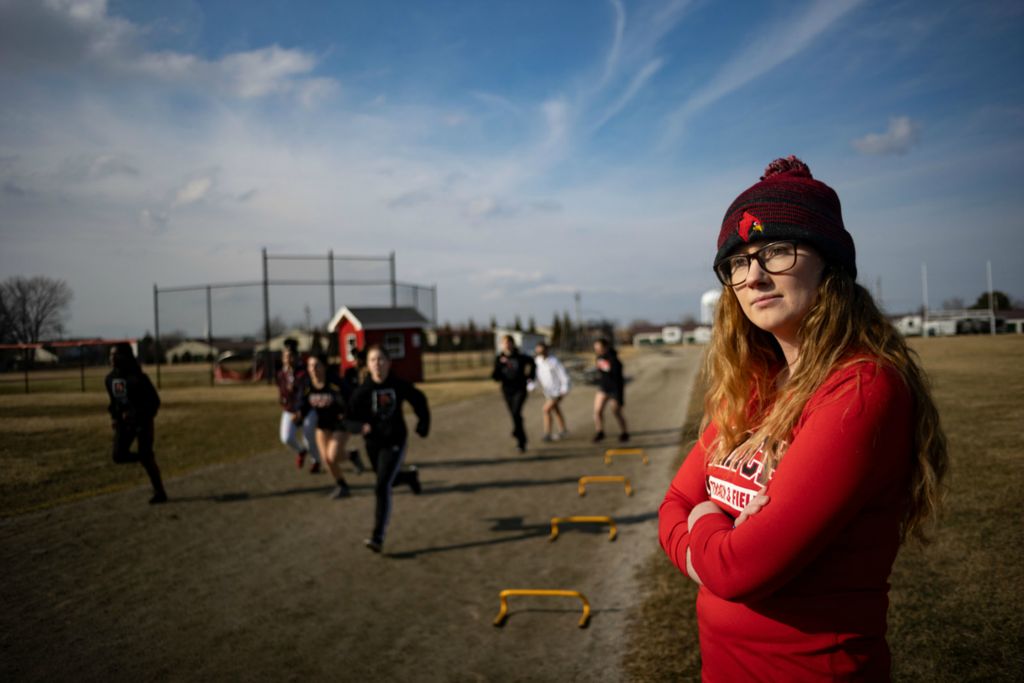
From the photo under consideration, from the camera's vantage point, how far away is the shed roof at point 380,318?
25.9m

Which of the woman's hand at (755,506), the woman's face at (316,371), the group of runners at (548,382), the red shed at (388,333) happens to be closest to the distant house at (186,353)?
the woman's face at (316,371)

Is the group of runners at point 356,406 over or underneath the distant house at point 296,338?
underneath

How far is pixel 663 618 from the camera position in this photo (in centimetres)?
479

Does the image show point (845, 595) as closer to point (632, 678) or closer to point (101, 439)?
point (632, 678)

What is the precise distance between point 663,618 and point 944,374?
2662 millimetres

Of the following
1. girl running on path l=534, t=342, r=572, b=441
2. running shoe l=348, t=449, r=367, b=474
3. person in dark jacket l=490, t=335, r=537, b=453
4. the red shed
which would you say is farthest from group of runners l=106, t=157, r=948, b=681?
the red shed

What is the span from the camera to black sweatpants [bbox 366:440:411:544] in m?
6.47

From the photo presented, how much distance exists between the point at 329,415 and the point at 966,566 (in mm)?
7526

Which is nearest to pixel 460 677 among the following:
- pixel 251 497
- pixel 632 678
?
pixel 632 678

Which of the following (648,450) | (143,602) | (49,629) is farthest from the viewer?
(648,450)

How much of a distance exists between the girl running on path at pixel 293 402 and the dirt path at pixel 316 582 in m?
0.62

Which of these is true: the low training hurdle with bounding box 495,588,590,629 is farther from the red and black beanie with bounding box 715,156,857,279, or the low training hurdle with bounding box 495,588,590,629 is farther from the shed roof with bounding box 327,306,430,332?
the shed roof with bounding box 327,306,430,332

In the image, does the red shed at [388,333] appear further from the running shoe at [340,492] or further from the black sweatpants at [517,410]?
the running shoe at [340,492]

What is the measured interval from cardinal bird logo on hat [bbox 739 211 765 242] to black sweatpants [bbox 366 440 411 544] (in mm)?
5451
